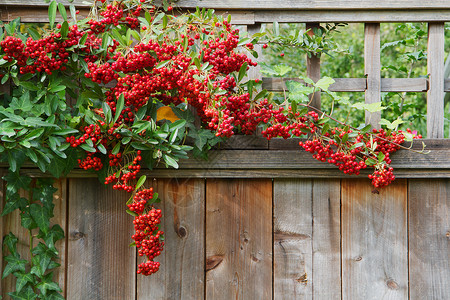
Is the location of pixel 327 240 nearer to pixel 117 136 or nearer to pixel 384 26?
pixel 117 136

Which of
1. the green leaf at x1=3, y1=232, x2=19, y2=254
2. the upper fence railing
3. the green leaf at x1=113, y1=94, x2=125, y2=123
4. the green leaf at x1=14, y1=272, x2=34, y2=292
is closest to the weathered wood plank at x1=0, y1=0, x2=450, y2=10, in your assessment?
the upper fence railing

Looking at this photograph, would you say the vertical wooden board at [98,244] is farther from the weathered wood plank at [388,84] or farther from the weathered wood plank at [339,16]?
the weathered wood plank at [388,84]

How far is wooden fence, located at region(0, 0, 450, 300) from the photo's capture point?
1.59 metres

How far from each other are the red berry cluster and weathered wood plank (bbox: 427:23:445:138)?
106cm

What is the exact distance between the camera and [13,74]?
1.40 meters

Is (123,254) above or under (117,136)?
under

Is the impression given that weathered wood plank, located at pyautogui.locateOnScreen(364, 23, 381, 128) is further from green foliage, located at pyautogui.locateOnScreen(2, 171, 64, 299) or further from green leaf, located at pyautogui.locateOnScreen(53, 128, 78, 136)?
green foliage, located at pyautogui.locateOnScreen(2, 171, 64, 299)

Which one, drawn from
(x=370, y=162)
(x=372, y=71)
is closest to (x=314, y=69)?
(x=372, y=71)

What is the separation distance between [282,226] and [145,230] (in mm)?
524

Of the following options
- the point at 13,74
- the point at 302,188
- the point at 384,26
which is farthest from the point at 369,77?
the point at 384,26

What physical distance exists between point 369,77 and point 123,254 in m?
1.13

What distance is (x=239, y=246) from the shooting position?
161cm

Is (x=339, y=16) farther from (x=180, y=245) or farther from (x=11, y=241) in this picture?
(x=11, y=241)

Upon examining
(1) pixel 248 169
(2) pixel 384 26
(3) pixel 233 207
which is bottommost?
(3) pixel 233 207
